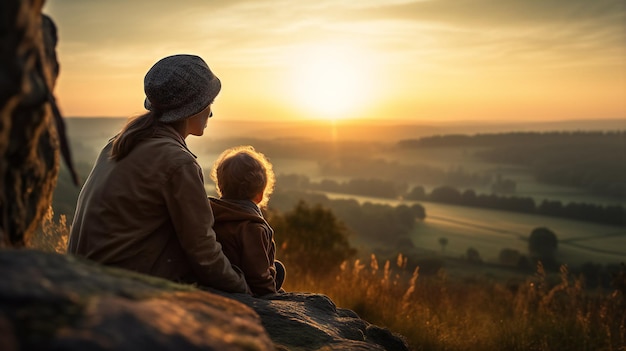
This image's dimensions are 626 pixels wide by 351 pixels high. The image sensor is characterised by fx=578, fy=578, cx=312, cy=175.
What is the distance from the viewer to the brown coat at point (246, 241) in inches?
149

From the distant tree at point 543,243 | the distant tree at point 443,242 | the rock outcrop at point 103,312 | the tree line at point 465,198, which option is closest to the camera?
the rock outcrop at point 103,312

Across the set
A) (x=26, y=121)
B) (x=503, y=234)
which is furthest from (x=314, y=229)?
(x=503, y=234)

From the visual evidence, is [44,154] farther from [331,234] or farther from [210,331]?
[331,234]

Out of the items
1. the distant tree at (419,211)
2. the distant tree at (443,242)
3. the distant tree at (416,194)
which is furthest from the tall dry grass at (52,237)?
the distant tree at (416,194)

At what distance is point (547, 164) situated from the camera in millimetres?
100625

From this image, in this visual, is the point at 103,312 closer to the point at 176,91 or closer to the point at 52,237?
the point at 176,91

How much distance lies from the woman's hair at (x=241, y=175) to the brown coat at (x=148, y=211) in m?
0.72

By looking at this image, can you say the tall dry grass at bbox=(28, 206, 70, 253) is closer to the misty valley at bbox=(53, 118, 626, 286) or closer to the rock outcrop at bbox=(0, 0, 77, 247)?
the rock outcrop at bbox=(0, 0, 77, 247)

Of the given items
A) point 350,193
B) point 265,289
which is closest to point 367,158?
point 350,193

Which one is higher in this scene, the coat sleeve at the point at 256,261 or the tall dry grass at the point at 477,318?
the coat sleeve at the point at 256,261

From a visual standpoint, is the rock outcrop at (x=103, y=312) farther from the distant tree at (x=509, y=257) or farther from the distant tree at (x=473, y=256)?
the distant tree at (x=509, y=257)

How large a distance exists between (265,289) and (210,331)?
223 centimetres

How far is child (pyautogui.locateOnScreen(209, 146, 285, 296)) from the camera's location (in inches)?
149

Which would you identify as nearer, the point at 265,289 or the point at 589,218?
the point at 265,289
